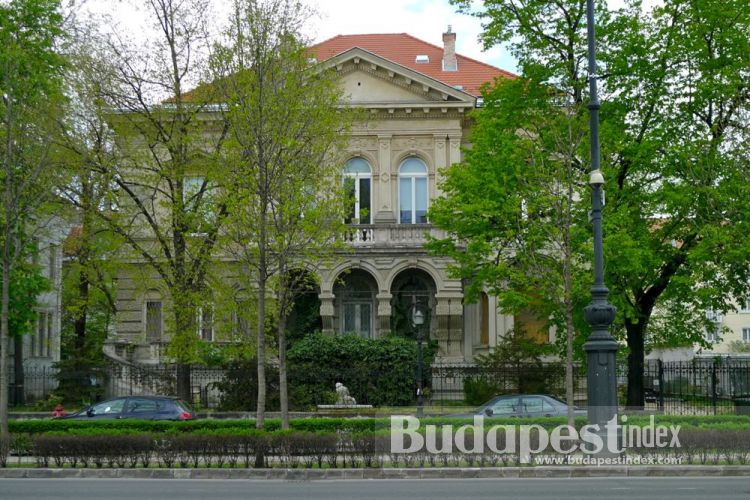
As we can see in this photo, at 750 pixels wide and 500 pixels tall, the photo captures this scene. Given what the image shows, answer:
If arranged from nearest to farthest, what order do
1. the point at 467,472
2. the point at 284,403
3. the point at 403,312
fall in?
the point at 467,472, the point at 284,403, the point at 403,312

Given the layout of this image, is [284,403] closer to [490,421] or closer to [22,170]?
[490,421]

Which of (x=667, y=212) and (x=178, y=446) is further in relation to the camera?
(x=667, y=212)

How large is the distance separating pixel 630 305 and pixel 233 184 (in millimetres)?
13179

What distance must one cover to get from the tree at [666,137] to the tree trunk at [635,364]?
35mm

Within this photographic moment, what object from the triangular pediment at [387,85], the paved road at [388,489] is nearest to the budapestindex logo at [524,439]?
the paved road at [388,489]

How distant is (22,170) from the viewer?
24.4 metres

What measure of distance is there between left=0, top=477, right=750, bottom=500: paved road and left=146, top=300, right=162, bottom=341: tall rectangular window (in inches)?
862

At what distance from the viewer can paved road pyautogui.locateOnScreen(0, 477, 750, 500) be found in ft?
48.6

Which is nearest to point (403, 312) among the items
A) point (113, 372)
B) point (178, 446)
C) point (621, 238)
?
point (113, 372)

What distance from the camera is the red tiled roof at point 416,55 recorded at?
44656mm

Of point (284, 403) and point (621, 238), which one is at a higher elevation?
point (621, 238)

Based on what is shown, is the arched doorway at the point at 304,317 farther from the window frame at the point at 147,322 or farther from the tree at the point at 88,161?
the tree at the point at 88,161

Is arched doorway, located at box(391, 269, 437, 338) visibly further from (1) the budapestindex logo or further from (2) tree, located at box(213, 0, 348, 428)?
(1) the budapestindex logo

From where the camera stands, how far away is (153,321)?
40250 mm
